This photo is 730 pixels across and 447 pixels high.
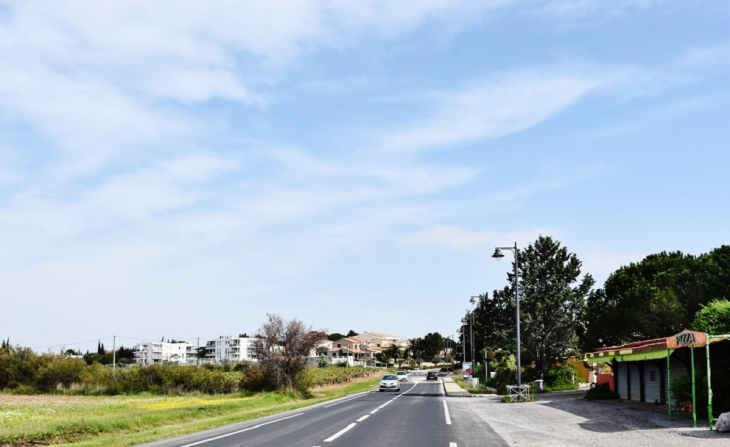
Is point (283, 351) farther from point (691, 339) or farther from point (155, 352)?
point (155, 352)

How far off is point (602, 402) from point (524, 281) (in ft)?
63.6

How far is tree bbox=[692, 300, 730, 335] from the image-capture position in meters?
23.6

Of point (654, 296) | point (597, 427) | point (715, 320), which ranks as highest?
point (654, 296)

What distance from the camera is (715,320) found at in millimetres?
23938

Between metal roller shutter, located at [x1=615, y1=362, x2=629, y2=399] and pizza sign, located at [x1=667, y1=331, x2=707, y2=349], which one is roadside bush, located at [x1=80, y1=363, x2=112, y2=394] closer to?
metal roller shutter, located at [x1=615, y1=362, x2=629, y2=399]

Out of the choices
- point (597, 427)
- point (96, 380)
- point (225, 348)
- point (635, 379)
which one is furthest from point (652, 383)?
point (225, 348)

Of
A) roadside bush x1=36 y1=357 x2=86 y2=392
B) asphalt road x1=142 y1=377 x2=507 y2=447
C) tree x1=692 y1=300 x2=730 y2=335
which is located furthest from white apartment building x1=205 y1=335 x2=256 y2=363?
tree x1=692 y1=300 x2=730 y2=335

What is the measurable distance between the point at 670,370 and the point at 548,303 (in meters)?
24.0

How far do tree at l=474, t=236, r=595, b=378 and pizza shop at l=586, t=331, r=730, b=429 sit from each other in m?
12.1

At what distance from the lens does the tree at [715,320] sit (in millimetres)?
23609

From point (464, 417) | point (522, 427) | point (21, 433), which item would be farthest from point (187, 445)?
point (464, 417)

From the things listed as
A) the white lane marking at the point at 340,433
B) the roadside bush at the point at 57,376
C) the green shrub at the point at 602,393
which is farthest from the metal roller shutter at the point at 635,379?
the roadside bush at the point at 57,376

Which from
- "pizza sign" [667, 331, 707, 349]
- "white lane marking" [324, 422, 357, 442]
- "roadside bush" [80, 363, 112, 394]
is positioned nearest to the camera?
"white lane marking" [324, 422, 357, 442]

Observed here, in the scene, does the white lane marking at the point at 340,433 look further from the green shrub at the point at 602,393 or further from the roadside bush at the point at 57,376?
the roadside bush at the point at 57,376
